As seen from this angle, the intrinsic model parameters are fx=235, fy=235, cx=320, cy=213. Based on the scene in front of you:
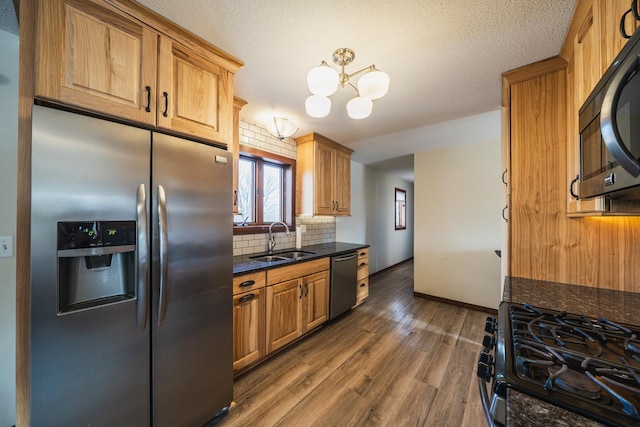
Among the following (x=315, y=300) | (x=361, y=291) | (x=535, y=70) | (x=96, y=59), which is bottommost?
(x=361, y=291)

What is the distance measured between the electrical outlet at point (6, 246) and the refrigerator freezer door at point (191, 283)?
0.97m

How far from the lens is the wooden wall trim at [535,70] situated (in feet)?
5.05

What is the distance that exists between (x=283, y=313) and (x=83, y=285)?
4.92 ft

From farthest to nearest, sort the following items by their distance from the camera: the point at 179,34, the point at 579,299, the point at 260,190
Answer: the point at 260,190 < the point at 179,34 < the point at 579,299

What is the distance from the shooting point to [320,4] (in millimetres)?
1181

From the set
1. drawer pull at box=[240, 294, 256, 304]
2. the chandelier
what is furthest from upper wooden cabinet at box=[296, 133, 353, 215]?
the chandelier

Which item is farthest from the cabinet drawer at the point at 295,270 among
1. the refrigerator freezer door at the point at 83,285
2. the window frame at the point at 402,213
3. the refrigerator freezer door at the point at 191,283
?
the window frame at the point at 402,213

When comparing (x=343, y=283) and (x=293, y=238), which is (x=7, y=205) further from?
(x=343, y=283)

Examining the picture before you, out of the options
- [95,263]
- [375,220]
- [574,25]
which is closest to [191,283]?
[95,263]

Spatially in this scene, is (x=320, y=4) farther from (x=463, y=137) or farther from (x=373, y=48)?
(x=463, y=137)

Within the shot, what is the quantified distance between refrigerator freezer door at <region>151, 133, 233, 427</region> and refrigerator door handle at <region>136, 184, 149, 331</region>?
0.04 metres

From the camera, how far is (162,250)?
1207 millimetres

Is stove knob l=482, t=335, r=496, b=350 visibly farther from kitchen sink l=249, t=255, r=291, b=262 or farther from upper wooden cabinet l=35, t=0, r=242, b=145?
kitchen sink l=249, t=255, r=291, b=262

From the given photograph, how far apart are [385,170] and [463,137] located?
92.5 inches
